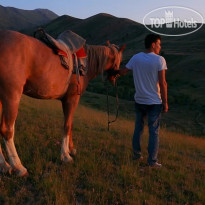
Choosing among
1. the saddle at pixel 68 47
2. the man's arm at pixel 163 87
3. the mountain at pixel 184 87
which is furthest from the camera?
the mountain at pixel 184 87

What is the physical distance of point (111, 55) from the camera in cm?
564

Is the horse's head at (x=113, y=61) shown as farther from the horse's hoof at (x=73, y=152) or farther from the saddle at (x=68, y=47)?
the horse's hoof at (x=73, y=152)

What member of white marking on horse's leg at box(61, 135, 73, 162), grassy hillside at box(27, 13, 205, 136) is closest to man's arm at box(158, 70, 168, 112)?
white marking on horse's leg at box(61, 135, 73, 162)

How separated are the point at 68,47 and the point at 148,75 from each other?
1.45 meters

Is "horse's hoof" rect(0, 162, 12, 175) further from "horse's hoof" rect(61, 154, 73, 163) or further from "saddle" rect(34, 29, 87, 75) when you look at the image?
"saddle" rect(34, 29, 87, 75)

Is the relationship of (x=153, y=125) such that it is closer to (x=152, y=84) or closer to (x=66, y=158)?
(x=152, y=84)

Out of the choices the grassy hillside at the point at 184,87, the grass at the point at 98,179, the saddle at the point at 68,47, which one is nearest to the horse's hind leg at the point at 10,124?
the grass at the point at 98,179

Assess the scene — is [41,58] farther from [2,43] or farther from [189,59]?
[189,59]

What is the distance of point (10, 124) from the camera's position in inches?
158

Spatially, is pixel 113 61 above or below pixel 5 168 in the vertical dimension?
above

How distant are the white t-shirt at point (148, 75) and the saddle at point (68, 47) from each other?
0.93 meters

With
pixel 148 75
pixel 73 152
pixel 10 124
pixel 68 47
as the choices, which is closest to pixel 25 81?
pixel 10 124

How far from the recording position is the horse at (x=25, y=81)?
12.7 ft

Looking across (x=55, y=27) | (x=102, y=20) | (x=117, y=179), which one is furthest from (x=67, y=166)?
(x=55, y=27)
